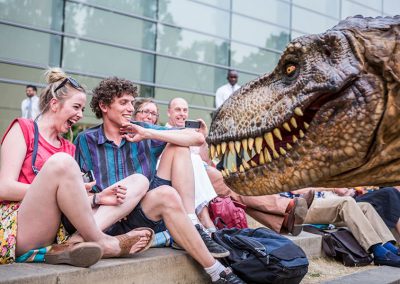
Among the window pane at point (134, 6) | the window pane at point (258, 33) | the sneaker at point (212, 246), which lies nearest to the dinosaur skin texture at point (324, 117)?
the sneaker at point (212, 246)

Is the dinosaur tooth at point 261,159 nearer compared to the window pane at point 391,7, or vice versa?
the dinosaur tooth at point 261,159

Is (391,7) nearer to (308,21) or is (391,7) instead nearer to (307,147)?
(308,21)

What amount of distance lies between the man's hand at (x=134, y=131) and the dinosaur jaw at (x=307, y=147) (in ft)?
6.13

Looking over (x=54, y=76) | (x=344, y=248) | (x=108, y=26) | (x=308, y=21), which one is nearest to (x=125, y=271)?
(x=54, y=76)

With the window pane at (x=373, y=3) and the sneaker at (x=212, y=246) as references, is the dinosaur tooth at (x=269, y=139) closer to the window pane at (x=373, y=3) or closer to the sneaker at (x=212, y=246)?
the sneaker at (x=212, y=246)

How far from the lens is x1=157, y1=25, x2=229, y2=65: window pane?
13227 mm

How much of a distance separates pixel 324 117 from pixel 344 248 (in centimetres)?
396

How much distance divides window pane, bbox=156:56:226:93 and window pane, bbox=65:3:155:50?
0.63 m

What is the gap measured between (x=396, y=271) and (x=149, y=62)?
28.6ft

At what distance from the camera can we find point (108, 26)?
39.6ft

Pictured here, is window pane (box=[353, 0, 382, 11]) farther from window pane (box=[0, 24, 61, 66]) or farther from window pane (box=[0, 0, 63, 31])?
window pane (box=[0, 24, 61, 66])

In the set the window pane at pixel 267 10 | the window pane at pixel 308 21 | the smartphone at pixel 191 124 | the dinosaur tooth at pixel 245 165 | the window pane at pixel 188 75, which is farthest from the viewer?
the window pane at pixel 308 21

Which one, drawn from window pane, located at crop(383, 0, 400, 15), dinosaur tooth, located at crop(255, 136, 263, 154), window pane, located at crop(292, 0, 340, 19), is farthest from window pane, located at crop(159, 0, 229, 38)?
dinosaur tooth, located at crop(255, 136, 263, 154)

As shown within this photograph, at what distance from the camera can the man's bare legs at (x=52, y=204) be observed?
3.16 metres
